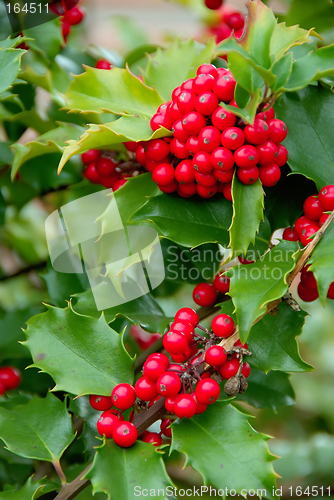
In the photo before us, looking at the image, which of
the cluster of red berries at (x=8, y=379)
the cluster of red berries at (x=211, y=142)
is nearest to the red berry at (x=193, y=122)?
the cluster of red berries at (x=211, y=142)

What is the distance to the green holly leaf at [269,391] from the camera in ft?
2.71

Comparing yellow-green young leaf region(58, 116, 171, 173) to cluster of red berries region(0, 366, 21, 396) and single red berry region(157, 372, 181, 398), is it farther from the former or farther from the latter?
cluster of red berries region(0, 366, 21, 396)

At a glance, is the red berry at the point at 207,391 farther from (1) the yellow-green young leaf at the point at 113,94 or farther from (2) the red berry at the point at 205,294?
(1) the yellow-green young leaf at the point at 113,94

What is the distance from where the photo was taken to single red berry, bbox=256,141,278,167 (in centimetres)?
54

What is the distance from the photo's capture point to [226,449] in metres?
0.52

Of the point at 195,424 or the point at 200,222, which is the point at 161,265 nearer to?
the point at 200,222

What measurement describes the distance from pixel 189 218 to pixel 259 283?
136 millimetres

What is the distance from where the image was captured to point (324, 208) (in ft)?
1.87

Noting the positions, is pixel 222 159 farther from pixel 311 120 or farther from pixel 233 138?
pixel 311 120

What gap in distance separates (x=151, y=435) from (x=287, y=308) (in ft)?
0.79

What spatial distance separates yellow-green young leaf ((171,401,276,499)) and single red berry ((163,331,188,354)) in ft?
0.28

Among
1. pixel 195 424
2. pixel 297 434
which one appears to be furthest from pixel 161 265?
pixel 297 434

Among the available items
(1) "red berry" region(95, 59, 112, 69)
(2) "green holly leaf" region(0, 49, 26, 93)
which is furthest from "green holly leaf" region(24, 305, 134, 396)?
(1) "red berry" region(95, 59, 112, 69)

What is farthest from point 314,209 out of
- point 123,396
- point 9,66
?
point 9,66
